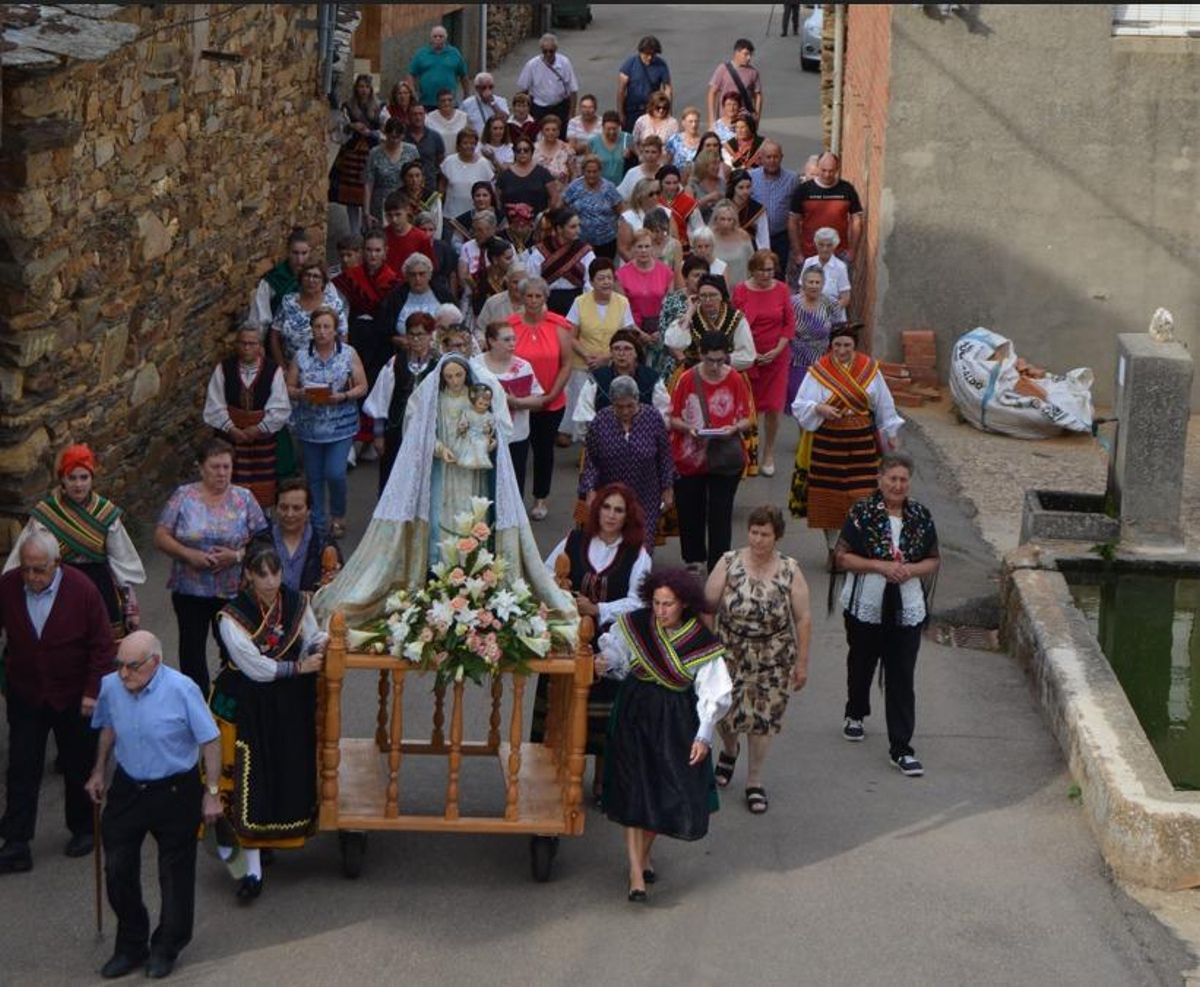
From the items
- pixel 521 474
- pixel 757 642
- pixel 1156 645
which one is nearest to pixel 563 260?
pixel 521 474

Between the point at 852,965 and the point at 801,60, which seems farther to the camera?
the point at 801,60

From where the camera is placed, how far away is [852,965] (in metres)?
8.91

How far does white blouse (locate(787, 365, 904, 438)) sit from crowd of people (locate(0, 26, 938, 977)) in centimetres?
2

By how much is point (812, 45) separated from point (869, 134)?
52.4 feet

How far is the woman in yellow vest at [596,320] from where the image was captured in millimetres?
14688

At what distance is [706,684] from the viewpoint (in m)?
9.30

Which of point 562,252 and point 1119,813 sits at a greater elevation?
point 562,252

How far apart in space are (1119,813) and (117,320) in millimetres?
6533

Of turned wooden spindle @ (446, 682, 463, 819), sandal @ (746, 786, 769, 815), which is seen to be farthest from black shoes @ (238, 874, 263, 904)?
sandal @ (746, 786, 769, 815)

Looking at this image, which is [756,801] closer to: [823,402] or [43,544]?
[43,544]

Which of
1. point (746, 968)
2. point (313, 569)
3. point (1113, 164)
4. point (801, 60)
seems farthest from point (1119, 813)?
point (801, 60)

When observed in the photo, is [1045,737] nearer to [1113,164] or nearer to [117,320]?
[117,320]

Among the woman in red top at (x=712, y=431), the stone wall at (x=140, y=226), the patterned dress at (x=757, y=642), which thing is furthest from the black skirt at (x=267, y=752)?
the woman in red top at (x=712, y=431)

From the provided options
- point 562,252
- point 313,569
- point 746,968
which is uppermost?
point 562,252
